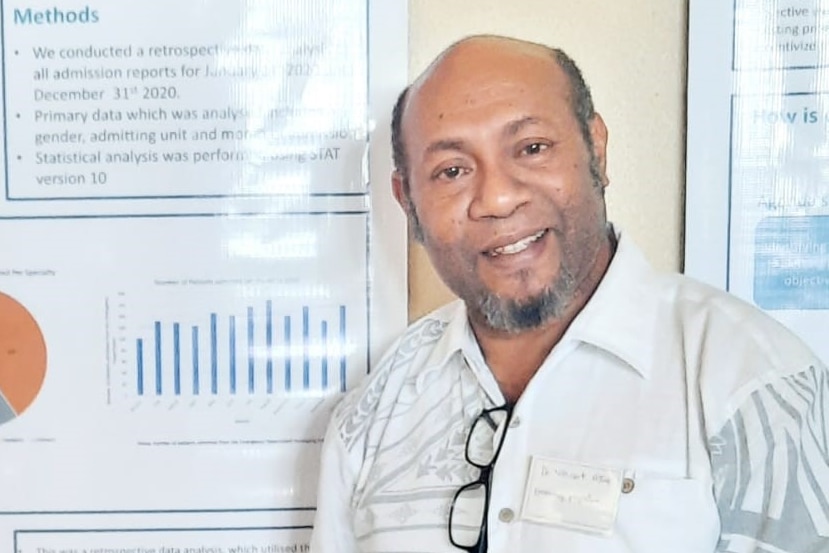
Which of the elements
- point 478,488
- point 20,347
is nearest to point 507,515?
point 478,488

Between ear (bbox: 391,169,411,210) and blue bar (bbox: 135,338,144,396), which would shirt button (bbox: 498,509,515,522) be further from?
blue bar (bbox: 135,338,144,396)

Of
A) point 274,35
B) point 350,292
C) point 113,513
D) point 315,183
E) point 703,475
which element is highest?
point 274,35

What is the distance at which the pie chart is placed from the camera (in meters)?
0.99

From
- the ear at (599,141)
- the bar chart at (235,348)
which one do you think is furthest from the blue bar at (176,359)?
the ear at (599,141)

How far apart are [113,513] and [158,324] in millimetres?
202

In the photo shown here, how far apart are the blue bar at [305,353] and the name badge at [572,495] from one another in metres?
0.30

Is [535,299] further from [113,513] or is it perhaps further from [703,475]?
[113,513]

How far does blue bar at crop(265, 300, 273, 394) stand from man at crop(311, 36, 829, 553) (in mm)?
169

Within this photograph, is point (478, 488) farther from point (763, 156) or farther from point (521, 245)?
point (763, 156)

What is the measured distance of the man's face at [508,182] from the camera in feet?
2.51

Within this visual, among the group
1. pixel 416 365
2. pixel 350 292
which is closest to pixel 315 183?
pixel 350 292

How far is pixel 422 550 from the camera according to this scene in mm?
808

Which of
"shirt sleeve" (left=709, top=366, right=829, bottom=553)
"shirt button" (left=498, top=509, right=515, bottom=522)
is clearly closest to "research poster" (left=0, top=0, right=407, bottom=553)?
"shirt button" (left=498, top=509, right=515, bottom=522)

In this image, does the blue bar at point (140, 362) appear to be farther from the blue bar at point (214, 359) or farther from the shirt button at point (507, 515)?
the shirt button at point (507, 515)
